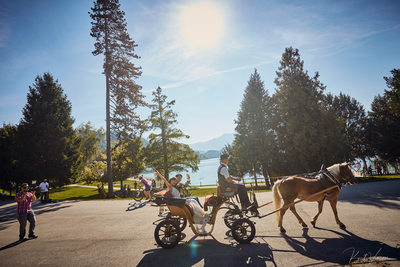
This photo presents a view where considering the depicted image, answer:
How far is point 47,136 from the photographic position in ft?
83.6

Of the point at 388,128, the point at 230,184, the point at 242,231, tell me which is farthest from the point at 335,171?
the point at 388,128

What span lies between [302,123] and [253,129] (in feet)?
20.6

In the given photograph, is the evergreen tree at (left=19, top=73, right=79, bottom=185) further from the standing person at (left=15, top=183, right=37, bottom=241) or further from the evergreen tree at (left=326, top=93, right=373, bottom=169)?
the evergreen tree at (left=326, top=93, right=373, bottom=169)

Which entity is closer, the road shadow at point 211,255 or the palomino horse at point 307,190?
the road shadow at point 211,255

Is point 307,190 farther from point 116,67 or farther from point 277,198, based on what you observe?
point 116,67

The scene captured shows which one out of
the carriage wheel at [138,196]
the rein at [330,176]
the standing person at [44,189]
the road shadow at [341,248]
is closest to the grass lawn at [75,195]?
the standing person at [44,189]

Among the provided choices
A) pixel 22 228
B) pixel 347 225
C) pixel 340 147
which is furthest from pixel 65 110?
pixel 340 147

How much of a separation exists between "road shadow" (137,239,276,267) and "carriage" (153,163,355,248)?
277 mm

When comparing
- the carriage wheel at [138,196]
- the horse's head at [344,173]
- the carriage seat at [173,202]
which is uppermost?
the horse's head at [344,173]

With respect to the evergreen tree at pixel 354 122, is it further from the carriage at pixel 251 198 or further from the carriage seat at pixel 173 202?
the carriage seat at pixel 173 202

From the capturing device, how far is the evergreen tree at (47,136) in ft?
81.0

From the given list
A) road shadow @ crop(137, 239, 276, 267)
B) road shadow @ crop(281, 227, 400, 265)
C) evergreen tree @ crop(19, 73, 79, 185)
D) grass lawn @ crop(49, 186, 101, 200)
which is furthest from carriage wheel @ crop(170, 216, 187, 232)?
evergreen tree @ crop(19, 73, 79, 185)

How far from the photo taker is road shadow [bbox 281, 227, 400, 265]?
14.9ft

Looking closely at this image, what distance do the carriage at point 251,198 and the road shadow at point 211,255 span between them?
0.91 ft
